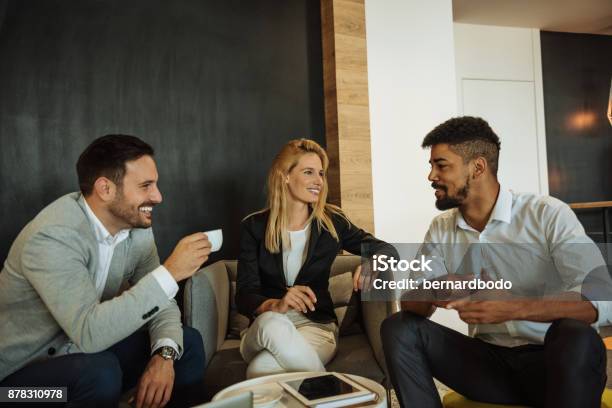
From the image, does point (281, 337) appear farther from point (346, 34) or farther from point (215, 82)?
point (346, 34)

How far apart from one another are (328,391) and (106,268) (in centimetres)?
94

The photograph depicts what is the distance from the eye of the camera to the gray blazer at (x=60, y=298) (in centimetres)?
143

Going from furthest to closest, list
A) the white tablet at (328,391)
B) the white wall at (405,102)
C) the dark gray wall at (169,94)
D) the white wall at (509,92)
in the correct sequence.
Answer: the white wall at (509,92) → the white wall at (405,102) → the dark gray wall at (169,94) → the white tablet at (328,391)

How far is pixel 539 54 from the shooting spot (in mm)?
5227

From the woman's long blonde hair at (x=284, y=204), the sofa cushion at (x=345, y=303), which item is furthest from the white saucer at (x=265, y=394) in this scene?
the sofa cushion at (x=345, y=303)

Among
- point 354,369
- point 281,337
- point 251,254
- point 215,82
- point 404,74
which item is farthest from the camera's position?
point 404,74

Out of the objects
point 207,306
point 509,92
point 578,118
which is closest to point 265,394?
point 207,306

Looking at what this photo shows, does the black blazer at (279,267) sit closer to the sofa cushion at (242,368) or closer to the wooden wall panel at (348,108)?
the sofa cushion at (242,368)

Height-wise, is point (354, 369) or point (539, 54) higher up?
point (539, 54)

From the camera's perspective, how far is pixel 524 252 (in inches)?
63.4

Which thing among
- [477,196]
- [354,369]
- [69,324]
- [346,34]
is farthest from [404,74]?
[69,324]

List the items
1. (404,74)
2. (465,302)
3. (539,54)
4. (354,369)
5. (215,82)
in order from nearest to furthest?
(465,302) < (354,369) < (215,82) < (404,74) < (539,54)

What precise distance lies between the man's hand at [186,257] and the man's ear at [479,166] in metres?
1.00

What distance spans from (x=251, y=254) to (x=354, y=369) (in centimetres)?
Result: 68
